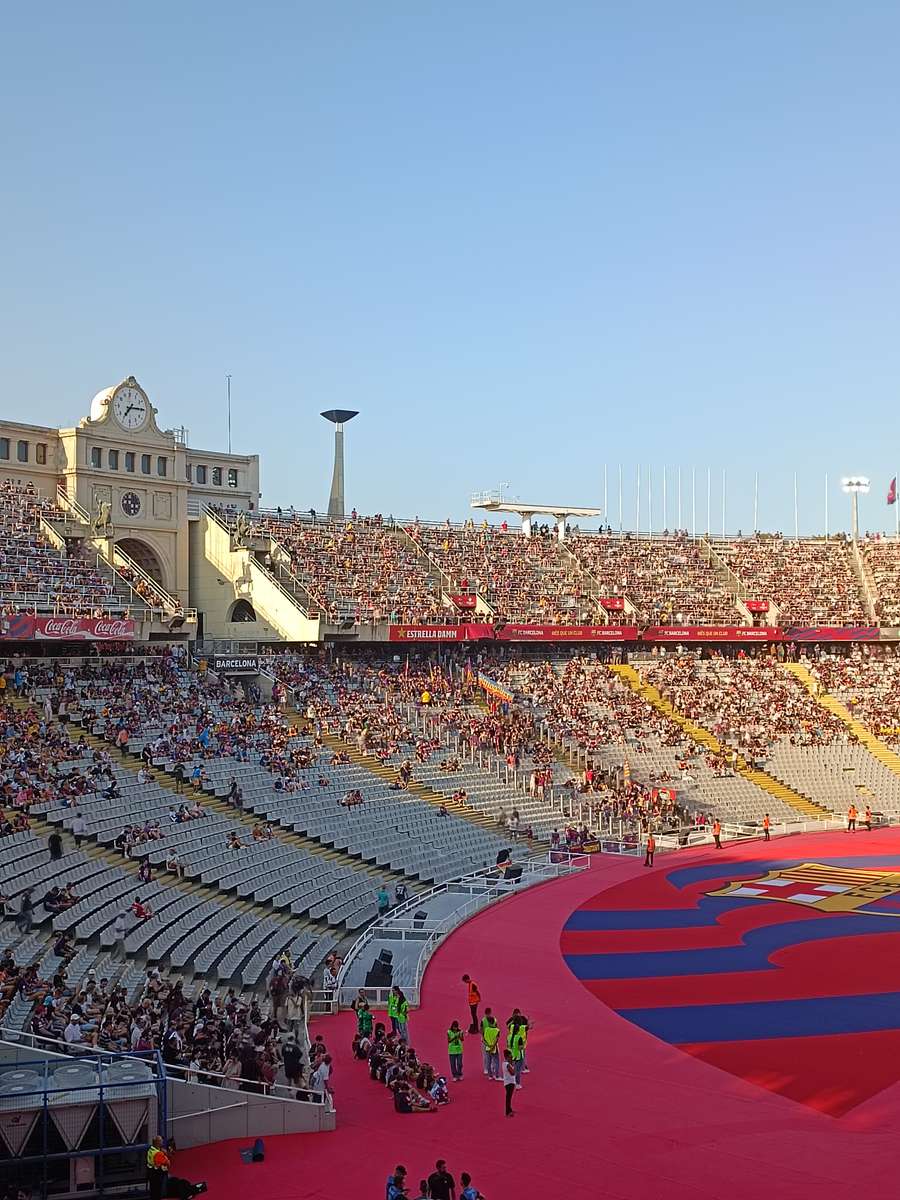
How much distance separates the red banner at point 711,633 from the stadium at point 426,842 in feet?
0.51

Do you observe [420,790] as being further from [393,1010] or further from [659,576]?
[659,576]

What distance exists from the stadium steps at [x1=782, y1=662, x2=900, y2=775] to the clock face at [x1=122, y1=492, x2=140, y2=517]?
1212 inches

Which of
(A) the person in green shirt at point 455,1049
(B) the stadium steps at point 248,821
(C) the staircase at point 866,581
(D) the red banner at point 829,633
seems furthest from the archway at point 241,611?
(A) the person in green shirt at point 455,1049

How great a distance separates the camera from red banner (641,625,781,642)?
58.5 meters

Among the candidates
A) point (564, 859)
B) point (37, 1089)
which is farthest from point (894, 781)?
point (37, 1089)

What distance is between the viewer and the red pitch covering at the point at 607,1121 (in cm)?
1552

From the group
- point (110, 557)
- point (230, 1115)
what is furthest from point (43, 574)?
point (230, 1115)

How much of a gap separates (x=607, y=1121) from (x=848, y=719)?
40740 millimetres

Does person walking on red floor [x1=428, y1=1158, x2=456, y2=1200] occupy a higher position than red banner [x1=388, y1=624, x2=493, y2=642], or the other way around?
red banner [x1=388, y1=624, x2=493, y2=642]

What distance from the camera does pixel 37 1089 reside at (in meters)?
14.8

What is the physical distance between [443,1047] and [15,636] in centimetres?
2165

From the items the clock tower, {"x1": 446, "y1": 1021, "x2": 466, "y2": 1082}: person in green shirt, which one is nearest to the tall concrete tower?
the clock tower

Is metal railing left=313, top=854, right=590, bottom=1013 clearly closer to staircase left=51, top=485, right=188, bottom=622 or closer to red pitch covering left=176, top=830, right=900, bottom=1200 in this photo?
red pitch covering left=176, top=830, right=900, bottom=1200

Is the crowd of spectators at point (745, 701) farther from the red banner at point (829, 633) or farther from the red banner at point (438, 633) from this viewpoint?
the red banner at point (438, 633)
